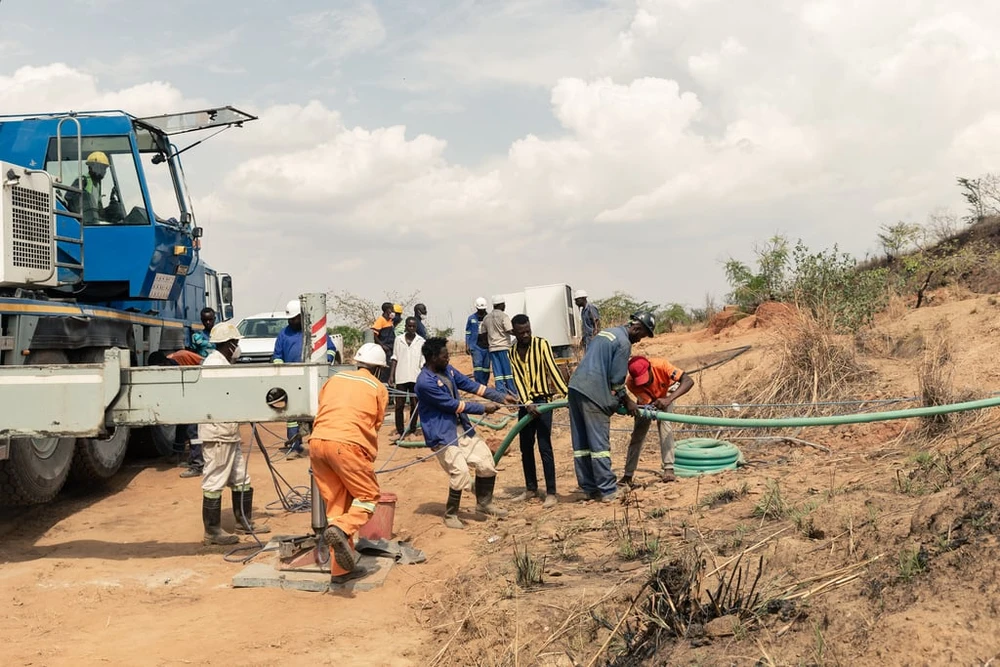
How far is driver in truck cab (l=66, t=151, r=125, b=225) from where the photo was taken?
362 inches

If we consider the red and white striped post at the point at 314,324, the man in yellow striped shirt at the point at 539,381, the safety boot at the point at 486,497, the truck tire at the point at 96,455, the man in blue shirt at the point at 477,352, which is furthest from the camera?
the man in blue shirt at the point at 477,352

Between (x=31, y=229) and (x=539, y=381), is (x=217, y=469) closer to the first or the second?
(x=31, y=229)

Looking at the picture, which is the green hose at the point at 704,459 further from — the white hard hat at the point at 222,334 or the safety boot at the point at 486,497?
the white hard hat at the point at 222,334

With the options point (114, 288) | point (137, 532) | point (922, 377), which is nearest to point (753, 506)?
point (922, 377)

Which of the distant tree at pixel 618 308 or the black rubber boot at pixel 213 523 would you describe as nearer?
the black rubber boot at pixel 213 523

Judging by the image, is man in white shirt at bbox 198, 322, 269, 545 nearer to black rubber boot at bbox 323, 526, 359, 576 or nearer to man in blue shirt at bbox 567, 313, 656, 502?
black rubber boot at bbox 323, 526, 359, 576

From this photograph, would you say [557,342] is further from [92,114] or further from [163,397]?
[163,397]

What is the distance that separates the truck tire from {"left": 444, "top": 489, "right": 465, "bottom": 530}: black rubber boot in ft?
11.6

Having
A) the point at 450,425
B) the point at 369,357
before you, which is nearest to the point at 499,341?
the point at 450,425

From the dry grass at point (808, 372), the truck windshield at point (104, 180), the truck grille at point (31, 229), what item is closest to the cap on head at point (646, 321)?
the dry grass at point (808, 372)

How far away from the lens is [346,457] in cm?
565

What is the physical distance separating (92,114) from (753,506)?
8020 mm

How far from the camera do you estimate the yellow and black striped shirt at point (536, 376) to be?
26.1ft

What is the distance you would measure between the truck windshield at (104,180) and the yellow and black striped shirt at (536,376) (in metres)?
4.69
